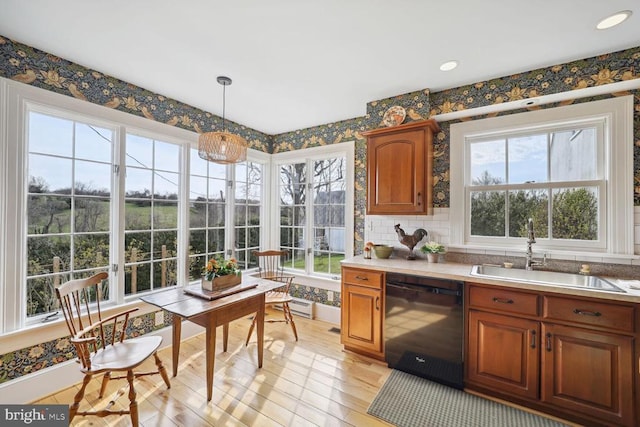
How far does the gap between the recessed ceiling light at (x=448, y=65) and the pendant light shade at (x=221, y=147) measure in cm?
185

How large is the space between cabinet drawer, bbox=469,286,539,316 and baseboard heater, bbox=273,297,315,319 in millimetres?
2094

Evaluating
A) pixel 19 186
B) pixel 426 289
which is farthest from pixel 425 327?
pixel 19 186

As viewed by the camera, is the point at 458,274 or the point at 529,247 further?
the point at 529,247

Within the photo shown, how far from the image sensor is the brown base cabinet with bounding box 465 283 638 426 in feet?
5.58

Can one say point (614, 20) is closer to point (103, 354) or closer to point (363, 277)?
point (363, 277)

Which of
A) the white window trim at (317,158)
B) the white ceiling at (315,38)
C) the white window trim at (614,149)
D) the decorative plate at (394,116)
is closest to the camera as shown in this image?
the white ceiling at (315,38)

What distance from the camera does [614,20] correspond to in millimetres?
1733

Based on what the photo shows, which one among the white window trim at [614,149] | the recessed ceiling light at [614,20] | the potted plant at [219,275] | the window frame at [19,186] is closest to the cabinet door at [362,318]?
the potted plant at [219,275]

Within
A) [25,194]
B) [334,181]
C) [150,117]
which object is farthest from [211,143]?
[334,181]

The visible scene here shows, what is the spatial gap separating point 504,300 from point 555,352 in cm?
43

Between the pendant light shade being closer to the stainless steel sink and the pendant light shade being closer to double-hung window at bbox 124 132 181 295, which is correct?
double-hung window at bbox 124 132 181 295

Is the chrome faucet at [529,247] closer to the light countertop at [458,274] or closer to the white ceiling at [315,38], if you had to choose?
the light countertop at [458,274]

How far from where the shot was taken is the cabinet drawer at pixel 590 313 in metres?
1.69

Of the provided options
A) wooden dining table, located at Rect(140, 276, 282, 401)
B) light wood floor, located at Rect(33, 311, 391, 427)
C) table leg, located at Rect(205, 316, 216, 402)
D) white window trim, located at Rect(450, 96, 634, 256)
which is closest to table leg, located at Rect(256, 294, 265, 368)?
wooden dining table, located at Rect(140, 276, 282, 401)
